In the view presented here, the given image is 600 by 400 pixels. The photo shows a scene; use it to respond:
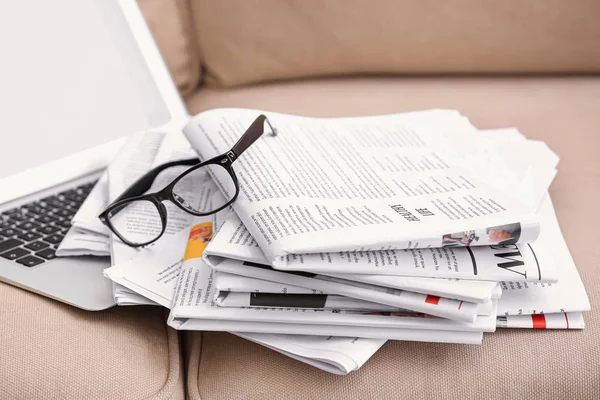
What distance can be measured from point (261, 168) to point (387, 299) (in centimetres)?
19

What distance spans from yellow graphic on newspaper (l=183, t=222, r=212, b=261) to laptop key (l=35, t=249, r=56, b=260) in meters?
0.15

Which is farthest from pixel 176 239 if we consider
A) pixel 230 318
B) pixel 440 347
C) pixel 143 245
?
pixel 440 347

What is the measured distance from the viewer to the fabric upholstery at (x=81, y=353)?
0.48m

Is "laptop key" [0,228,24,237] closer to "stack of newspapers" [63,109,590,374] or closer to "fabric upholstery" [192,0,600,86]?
"stack of newspapers" [63,109,590,374]

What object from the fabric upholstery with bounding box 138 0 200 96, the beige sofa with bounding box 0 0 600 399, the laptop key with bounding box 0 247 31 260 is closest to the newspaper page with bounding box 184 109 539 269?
the beige sofa with bounding box 0 0 600 399

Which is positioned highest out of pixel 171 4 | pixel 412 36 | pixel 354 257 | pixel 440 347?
pixel 171 4

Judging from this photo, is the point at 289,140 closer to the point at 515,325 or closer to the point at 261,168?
the point at 261,168

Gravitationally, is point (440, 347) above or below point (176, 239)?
below

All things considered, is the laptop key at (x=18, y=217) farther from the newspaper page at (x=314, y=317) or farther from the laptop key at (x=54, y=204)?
the newspaper page at (x=314, y=317)

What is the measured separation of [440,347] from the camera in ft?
1.67

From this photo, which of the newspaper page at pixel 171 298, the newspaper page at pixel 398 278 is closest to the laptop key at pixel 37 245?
the newspaper page at pixel 171 298

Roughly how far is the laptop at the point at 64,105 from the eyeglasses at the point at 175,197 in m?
0.05

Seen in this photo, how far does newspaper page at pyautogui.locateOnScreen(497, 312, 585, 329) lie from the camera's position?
20.0 inches

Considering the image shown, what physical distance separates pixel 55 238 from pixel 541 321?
50 cm
